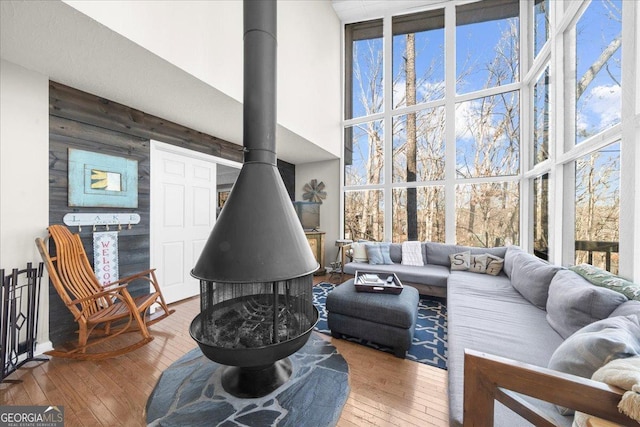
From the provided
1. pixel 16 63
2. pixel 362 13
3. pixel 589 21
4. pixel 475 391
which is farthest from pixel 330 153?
pixel 475 391

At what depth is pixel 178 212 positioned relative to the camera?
125 inches

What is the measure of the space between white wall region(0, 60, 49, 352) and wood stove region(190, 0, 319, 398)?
5.17 feet

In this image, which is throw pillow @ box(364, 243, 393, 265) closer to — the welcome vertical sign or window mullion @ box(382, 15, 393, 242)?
window mullion @ box(382, 15, 393, 242)

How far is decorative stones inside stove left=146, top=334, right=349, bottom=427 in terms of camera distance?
4.37 ft

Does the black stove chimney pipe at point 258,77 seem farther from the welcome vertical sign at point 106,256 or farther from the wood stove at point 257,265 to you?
the welcome vertical sign at point 106,256

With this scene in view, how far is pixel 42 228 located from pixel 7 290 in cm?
57

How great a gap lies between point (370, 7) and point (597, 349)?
5.55m

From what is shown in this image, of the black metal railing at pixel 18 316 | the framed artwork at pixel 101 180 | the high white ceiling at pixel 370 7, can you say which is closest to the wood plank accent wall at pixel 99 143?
the framed artwork at pixel 101 180

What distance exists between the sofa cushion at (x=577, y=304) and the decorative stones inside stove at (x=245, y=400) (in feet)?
4.78

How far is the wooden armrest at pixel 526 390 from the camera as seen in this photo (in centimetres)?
71

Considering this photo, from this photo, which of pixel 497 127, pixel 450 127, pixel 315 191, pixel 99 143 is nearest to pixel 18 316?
pixel 99 143

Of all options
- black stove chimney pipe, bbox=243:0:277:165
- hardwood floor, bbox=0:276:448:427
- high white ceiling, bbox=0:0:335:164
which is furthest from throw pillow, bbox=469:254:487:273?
high white ceiling, bbox=0:0:335:164

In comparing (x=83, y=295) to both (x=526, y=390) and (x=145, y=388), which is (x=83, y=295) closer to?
(x=145, y=388)

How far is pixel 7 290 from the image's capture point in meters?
1.67
